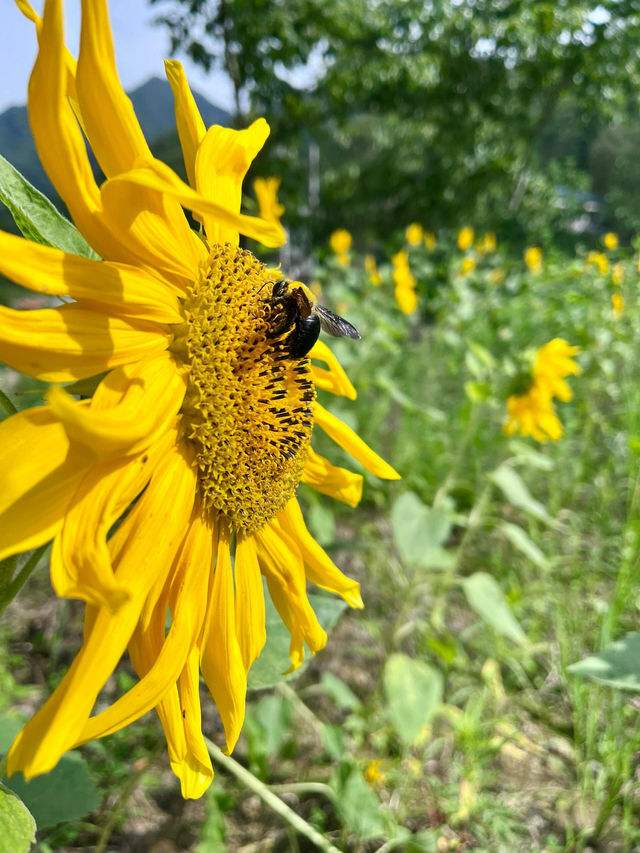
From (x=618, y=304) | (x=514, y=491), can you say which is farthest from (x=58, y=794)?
(x=618, y=304)

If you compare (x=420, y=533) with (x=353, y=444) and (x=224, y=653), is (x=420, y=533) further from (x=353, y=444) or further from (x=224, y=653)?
(x=224, y=653)

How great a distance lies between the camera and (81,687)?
1.68 ft

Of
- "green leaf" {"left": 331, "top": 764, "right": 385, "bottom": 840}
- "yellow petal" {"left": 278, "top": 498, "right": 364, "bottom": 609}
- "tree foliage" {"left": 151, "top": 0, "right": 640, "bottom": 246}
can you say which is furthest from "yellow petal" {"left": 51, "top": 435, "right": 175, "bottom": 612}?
"tree foliage" {"left": 151, "top": 0, "right": 640, "bottom": 246}

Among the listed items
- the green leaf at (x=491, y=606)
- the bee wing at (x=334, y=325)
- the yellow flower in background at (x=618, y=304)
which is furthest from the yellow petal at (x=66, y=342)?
the yellow flower in background at (x=618, y=304)

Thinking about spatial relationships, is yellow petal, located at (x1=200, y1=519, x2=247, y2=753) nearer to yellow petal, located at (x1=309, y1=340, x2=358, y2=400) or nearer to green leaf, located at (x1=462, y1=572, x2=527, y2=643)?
yellow petal, located at (x1=309, y1=340, x2=358, y2=400)

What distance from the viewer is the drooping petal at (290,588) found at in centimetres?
77

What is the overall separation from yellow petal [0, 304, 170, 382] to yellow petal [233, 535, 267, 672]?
0.88 feet

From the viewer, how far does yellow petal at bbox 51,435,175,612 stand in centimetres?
49

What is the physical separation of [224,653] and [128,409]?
0.31 m

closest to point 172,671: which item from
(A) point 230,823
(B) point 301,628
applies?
(B) point 301,628

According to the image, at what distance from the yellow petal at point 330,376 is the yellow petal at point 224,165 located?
22cm

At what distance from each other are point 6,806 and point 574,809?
1.62 meters

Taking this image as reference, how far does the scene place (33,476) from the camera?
0.48 m

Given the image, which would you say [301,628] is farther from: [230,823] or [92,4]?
[230,823]
